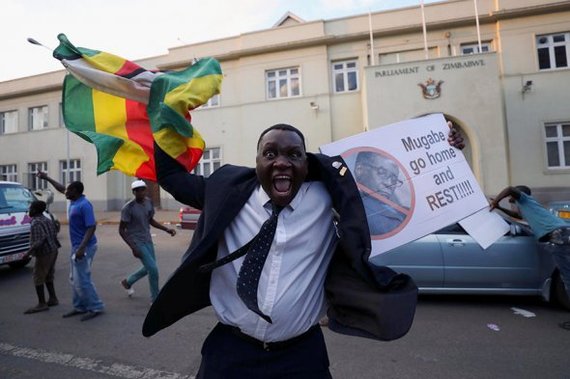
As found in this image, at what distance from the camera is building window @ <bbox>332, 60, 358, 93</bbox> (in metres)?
16.8

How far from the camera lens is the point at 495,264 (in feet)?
16.2

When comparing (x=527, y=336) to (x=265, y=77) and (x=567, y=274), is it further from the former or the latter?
(x=265, y=77)

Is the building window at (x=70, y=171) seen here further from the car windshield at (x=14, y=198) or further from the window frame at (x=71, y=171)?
the car windshield at (x=14, y=198)

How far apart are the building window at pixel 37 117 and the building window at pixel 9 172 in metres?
3.11

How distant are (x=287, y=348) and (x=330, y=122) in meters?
15.7

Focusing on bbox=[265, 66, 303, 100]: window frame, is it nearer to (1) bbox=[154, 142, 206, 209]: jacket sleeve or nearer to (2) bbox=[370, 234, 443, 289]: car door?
(2) bbox=[370, 234, 443, 289]: car door

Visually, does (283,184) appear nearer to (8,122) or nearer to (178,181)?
(178,181)

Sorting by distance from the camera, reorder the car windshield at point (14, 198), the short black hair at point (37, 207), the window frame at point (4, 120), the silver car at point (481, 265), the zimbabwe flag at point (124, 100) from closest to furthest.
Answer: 1. the zimbabwe flag at point (124, 100)
2. the silver car at point (481, 265)
3. the short black hair at point (37, 207)
4. the car windshield at point (14, 198)
5. the window frame at point (4, 120)

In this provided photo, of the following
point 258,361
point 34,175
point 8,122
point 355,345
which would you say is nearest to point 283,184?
point 258,361

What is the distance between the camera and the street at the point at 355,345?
330cm

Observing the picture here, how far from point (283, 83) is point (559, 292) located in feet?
49.5

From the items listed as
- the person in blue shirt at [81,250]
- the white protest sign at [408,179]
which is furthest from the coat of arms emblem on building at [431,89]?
the person in blue shirt at [81,250]

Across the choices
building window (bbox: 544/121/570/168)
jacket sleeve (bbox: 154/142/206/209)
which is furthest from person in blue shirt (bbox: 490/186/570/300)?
building window (bbox: 544/121/570/168)

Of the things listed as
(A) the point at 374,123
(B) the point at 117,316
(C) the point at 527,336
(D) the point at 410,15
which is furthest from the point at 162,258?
(D) the point at 410,15
